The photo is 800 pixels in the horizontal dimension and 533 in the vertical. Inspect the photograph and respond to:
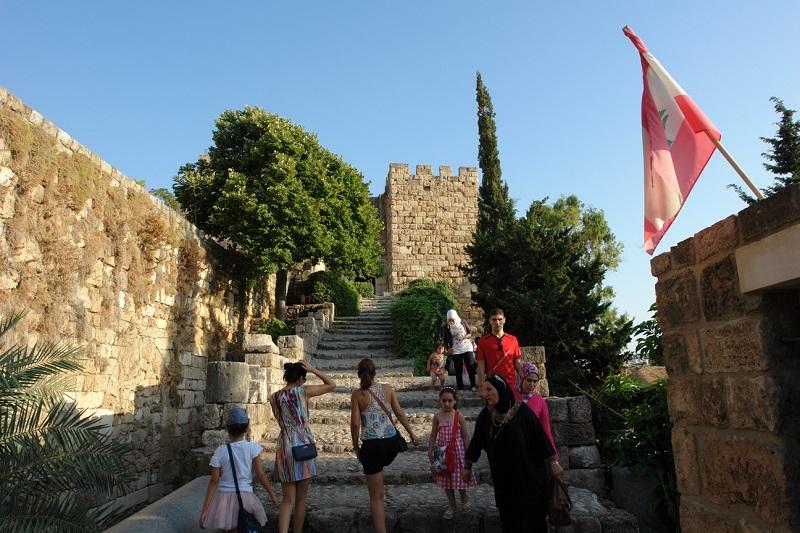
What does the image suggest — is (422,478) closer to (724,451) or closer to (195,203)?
(724,451)

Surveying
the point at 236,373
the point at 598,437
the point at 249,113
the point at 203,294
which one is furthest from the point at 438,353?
the point at 249,113

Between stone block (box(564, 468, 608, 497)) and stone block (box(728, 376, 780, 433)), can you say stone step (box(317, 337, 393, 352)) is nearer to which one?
stone block (box(564, 468, 608, 497))

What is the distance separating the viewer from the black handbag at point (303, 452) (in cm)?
464

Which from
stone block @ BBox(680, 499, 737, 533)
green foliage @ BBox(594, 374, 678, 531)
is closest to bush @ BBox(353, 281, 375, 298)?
green foliage @ BBox(594, 374, 678, 531)

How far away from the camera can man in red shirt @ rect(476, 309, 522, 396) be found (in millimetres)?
6492

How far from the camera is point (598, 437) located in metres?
8.34

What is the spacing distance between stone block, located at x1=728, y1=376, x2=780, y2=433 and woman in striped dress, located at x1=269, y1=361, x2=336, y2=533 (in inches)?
131

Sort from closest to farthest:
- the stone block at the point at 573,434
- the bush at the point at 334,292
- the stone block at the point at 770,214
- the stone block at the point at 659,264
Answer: the stone block at the point at 770,214
the stone block at the point at 659,264
the stone block at the point at 573,434
the bush at the point at 334,292

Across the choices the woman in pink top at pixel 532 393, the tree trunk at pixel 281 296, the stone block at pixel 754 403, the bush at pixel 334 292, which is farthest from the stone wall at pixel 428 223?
the stone block at pixel 754 403

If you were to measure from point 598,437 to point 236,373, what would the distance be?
5241mm

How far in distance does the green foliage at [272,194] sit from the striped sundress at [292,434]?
828cm

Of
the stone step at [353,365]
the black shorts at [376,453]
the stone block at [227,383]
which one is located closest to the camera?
the black shorts at [376,453]

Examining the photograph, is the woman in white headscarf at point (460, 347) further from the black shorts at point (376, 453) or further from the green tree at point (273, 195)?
the green tree at point (273, 195)

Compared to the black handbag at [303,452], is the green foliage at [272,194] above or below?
above
